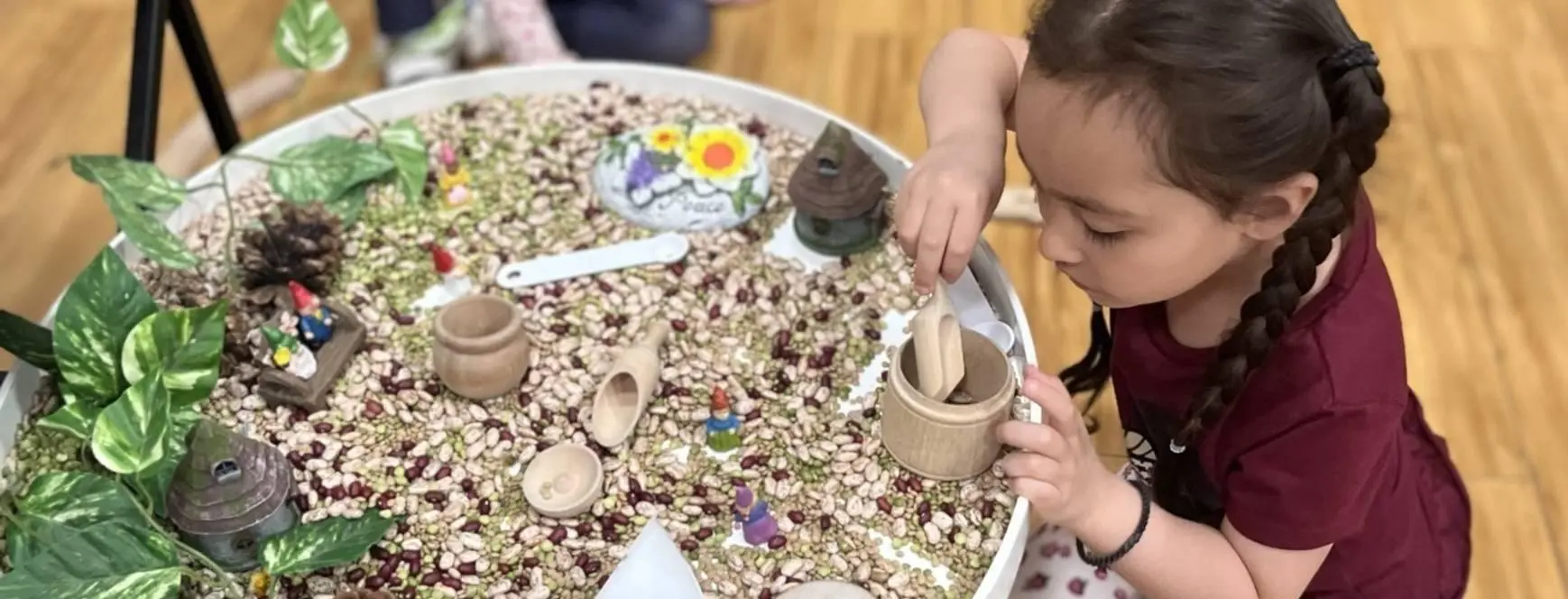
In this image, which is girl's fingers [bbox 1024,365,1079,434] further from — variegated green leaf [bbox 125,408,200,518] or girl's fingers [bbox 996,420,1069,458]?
variegated green leaf [bbox 125,408,200,518]

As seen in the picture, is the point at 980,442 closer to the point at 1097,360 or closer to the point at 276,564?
the point at 1097,360

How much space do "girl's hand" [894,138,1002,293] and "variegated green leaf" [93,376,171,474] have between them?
53 cm

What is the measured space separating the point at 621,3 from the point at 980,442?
126cm

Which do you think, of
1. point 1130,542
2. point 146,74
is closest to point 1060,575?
point 1130,542

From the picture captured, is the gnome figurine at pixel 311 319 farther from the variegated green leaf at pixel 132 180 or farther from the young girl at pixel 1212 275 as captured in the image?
the young girl at pixel 1212 275

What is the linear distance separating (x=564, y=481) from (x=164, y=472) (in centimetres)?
29

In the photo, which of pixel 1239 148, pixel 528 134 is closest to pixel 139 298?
pixel 528 134

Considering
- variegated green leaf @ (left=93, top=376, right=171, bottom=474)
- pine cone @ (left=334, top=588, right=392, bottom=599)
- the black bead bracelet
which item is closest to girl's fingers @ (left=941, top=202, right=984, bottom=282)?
the black bead bracelet

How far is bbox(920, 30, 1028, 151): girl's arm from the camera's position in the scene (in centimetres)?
95

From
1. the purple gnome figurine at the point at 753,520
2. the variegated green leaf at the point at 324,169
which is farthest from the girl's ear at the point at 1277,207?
the variegated green leaf at the point at 324,169

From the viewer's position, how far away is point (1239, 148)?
662 millimetres

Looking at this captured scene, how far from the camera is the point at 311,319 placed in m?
1.04

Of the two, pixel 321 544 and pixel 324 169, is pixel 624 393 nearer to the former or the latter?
pixel 321 544

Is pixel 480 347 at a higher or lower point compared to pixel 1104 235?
lower
